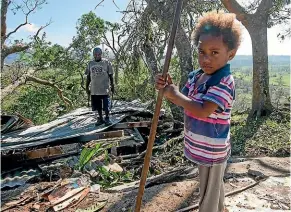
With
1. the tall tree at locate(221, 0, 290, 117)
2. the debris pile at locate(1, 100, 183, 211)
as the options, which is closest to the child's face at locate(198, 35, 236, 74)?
the debris pile at locate(1, 100, 183, 211)

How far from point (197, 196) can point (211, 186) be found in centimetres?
134

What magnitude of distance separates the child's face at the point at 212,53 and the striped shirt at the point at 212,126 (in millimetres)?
56

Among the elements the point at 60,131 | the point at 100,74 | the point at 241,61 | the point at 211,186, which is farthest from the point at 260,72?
the point at 241,61

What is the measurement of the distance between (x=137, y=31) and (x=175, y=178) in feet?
23.8

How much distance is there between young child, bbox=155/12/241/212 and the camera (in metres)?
2.03

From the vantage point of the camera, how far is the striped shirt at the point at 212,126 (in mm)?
2045

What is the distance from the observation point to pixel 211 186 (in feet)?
7.40

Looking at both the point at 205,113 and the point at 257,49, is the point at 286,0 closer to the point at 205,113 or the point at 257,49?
the point at 257,49

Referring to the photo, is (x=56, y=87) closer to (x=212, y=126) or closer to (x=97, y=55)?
(x=97, y=55)

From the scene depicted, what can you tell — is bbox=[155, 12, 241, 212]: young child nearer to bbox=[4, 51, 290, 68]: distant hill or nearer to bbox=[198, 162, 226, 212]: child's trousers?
bbox=[198, 162, 226, 212]: child's trousers

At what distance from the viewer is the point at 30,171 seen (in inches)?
241

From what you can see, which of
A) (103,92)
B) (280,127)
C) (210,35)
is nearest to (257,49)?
(280,127)

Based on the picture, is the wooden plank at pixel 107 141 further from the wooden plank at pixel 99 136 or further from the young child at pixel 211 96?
the young child at pixel 211 96

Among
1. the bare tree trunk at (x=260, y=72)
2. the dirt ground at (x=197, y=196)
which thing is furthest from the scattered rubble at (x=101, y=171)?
the bare tree trunk at (x=260, y=72)
